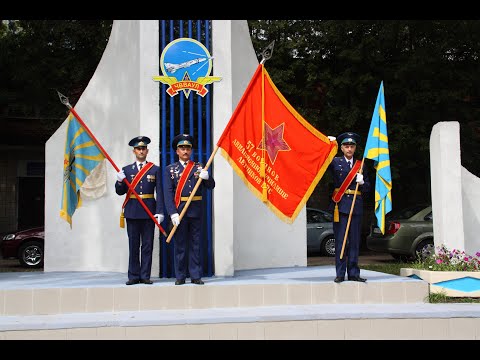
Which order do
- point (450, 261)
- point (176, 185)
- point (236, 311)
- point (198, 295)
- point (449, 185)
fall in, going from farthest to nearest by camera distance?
point (449, 185), point (450, 261), point (176, 185), point (198, 295), point (236, 311)

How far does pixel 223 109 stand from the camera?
889 cm

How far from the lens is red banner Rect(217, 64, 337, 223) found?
7.71 meters

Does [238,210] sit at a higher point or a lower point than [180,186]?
lower

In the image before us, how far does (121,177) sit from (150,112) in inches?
52.2

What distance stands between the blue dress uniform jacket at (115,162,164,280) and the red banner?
39.8 inches

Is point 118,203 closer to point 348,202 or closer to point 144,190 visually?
point 144,190

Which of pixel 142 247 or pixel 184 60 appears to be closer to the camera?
pixel 142 247

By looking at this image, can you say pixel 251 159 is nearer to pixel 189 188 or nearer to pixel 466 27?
pixel 189 188

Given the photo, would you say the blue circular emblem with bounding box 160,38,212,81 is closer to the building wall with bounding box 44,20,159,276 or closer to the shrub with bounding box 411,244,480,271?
the building wall with bounding box 44,20,159,276

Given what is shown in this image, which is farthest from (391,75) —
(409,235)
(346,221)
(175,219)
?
(175,219)

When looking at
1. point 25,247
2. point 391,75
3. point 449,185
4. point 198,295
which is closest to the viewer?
point 198,295

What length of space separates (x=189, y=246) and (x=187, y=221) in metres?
0.32

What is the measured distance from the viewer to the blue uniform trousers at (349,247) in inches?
308

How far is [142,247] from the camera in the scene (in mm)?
7934
